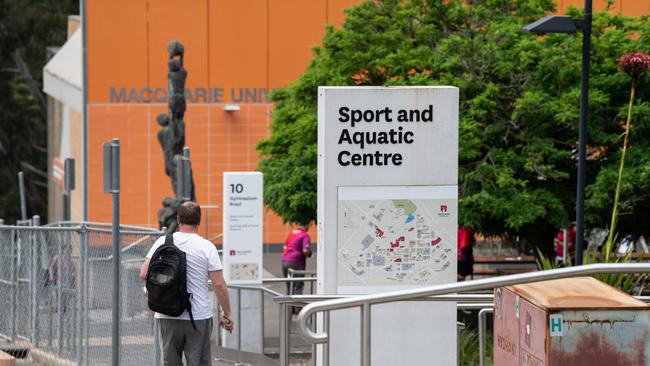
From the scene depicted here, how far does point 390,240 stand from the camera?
9758 millimetres

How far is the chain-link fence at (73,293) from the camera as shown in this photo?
473 inches

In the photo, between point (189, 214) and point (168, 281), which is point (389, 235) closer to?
point (189, 214)

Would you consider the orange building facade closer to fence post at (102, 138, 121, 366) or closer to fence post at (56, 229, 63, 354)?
fence post at (56, 229, 63, 354)

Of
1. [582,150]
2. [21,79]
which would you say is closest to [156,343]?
[582,150]

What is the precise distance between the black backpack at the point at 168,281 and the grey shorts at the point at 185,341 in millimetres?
171

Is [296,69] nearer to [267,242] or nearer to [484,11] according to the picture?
[267,242]

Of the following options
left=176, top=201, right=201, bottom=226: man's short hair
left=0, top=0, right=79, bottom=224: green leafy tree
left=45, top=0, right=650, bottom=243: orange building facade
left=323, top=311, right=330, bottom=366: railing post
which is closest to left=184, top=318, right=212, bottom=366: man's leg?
left=176, top=201, right=201, bottom=226: man's short hair

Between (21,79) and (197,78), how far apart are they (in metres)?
28.6

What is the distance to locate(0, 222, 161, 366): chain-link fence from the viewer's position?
12016 millimetres

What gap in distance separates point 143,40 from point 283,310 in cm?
2968

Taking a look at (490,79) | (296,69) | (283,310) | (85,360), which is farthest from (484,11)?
(296,69)

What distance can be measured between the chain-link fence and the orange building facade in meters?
24.2

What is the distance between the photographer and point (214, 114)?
3859cm

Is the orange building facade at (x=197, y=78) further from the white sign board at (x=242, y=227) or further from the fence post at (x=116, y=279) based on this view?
the fence post at (x=116, y=279)
